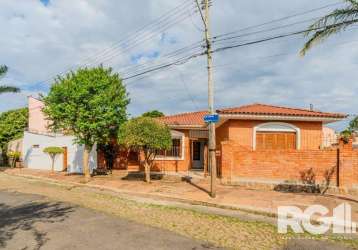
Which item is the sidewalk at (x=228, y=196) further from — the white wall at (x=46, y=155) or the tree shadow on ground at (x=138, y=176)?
the white wall at (x=46, y=155)

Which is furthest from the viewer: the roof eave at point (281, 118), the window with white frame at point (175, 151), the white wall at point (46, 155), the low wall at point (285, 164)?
the white wall at point (46, 155)

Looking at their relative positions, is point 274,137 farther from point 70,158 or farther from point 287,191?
point 70,158

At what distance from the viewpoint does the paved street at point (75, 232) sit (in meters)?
6.93

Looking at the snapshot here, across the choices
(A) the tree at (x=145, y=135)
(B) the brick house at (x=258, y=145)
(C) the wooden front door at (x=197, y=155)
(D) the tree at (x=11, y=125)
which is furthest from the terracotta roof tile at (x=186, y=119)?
(D) the tree at (x=11, y=125)

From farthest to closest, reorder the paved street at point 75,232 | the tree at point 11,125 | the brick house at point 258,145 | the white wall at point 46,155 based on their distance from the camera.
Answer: the tree at point 11,125 → the white wall at point 46,155 → the brick house at point 258,145 → the paved street at point 75,232

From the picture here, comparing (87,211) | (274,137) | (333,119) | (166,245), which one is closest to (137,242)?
(166,245)

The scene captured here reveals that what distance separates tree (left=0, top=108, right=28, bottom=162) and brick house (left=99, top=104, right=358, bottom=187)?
2180 cm

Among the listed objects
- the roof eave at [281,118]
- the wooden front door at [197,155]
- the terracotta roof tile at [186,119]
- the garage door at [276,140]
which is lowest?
the wooden front door at [197,155]

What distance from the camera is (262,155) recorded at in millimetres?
15758

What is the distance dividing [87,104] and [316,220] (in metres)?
14.4

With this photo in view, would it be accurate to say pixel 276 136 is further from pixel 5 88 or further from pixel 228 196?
pixel 5 88

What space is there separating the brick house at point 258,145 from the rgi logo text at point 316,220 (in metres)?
3.76

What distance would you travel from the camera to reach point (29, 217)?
32.3 ft

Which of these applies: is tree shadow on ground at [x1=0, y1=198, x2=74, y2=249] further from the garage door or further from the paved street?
the garage door
